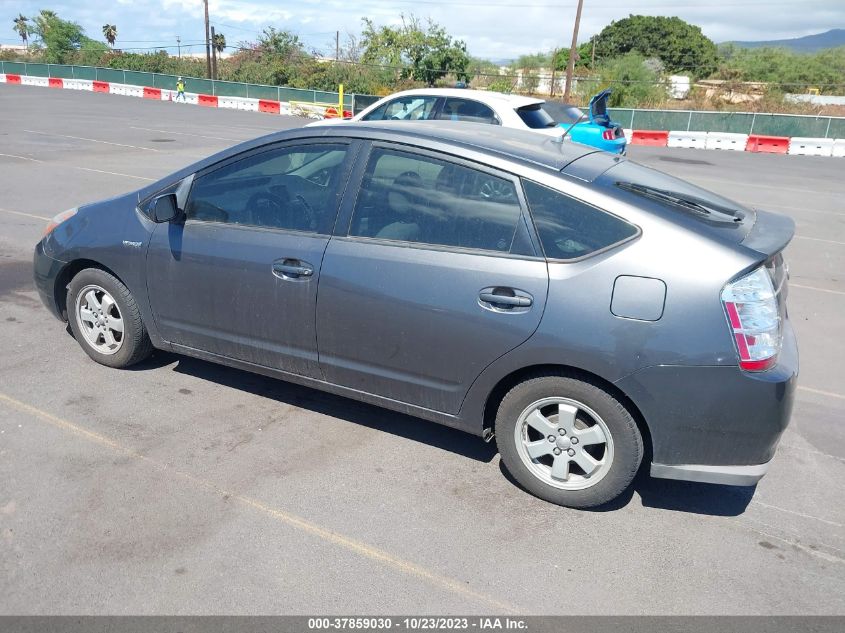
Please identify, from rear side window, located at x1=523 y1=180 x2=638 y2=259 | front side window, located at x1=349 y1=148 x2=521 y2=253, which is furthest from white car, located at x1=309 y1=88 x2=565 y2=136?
rear side window, located at x1=523 y1=180 x2=638 y2=259

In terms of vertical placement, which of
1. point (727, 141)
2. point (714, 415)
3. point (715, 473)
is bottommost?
point (715, 473)

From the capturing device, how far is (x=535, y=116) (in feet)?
34.5

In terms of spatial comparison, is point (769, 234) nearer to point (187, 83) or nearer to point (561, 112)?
point (561, 112)

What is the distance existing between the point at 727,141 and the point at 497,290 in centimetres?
2442

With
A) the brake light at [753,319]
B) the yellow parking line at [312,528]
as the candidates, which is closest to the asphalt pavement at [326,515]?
the yellow parking line at [312,528]

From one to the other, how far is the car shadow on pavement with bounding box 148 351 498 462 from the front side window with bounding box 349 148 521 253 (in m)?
1.23

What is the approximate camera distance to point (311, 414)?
4.46 meters

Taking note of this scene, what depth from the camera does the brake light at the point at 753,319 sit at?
10.2ft

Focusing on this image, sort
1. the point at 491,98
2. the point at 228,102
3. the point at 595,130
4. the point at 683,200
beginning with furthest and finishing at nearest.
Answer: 1. the point at 228,102
2. the point at 595,130
3. the point at 491,98
4. the point at 683,200

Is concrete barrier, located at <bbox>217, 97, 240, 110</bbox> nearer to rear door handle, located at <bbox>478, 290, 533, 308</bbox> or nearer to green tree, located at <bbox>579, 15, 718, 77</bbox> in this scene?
rear door handle, located at <bbox>478, 290, 533, 308</bbox>

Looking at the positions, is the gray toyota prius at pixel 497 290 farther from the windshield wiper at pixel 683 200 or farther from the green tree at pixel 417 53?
the green tree at pixel 417 53

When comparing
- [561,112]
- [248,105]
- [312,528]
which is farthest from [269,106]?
[312,528]

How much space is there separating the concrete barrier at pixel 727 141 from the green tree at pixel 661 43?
152 feet

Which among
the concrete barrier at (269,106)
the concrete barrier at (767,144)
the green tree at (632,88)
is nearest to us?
the concrete barrier at (767,144)
